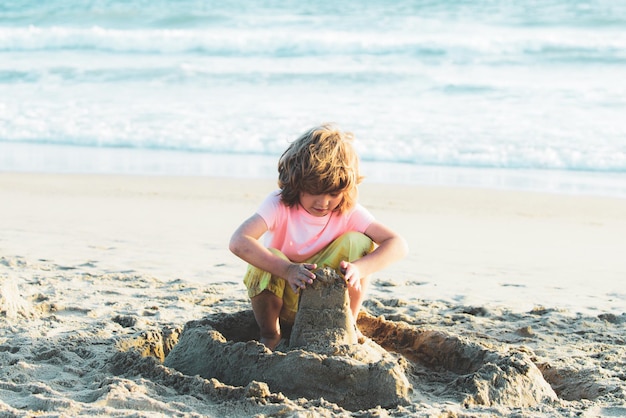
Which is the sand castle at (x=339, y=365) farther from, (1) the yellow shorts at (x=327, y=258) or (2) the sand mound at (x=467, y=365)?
(1) the yellow shorts at (x=327, y=258)

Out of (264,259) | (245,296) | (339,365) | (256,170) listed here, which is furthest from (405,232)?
(339,365)

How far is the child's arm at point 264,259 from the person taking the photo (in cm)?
307

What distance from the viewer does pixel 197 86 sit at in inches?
586

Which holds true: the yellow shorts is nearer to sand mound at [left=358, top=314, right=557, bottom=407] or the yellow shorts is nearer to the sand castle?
the sand castle

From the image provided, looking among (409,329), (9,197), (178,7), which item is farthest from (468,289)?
(178,7)

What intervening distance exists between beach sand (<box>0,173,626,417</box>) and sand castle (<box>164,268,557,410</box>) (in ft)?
0.06

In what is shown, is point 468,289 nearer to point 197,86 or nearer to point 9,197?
point 9,197

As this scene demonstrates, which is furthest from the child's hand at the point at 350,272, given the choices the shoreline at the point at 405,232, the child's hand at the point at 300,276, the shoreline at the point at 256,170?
the shoreline at the point at 256,170

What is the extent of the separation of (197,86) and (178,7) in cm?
918

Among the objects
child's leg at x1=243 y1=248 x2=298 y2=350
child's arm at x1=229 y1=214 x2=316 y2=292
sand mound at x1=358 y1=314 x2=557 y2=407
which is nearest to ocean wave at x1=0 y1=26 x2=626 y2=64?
sand mound at x1=358 y1=314 x2=557 y2=407

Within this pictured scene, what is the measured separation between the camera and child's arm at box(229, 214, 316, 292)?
307 centimetres

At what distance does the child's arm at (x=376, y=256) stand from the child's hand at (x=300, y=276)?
12cm

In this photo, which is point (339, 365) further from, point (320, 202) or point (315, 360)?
point (320, 202)

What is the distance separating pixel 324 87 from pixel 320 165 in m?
11.5
